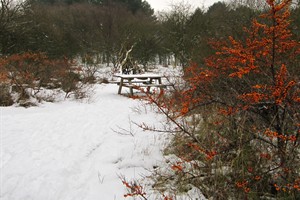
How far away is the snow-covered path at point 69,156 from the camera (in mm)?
2557

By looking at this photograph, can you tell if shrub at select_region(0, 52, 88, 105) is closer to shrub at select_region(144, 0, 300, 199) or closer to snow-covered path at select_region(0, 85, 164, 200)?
snow-covered path at select_region(0, 85, 164, 200)

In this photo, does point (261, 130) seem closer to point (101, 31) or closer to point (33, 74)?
point (33, 74)

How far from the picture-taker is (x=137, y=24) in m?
22.5

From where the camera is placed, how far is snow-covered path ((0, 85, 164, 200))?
256cm

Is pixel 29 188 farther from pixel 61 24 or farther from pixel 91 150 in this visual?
pixel 61 24

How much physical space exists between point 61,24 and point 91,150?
2282cm

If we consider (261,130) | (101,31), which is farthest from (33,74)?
(101,31)

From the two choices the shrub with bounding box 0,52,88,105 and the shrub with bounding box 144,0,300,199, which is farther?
the shrub with bounding box 0,52,88,105

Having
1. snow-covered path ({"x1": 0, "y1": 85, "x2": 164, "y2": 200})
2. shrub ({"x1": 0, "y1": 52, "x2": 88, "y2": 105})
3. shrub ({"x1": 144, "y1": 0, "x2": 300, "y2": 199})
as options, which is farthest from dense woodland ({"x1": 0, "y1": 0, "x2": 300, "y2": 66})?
shrub ({"x1": 144, "y1": 0, "x2": 300, "y2": 199})

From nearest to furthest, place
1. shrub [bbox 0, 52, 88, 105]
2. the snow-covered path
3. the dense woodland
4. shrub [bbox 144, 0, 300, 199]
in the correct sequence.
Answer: shrub [bbox 144, 0, 300, 199] < the snow-covered path < shrub [bbox 0, 52, 88, 105] < the dense woodland

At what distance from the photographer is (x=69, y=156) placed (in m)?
3.35

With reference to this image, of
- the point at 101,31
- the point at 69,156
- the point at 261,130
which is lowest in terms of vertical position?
the point at 69,156

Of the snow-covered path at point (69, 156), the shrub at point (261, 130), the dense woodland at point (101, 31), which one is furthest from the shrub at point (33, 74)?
the dense woodland at point (101, 31)

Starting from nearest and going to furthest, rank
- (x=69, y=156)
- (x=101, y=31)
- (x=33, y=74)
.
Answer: (x=69, y=156) → (x=33, y=74) → (x=101, y=31)
